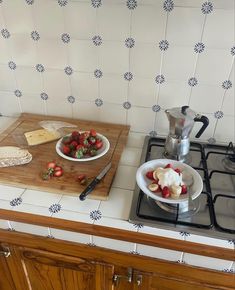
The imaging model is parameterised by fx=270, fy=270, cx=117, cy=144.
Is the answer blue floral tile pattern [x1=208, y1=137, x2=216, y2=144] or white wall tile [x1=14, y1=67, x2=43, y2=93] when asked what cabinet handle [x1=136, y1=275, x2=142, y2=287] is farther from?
white wall tile [x1=14, y1=67, x2=43, y2=93]

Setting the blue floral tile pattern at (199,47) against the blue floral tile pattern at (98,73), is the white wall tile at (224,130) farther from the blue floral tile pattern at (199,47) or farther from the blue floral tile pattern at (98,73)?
the blue floral tile pattern at (98,73)

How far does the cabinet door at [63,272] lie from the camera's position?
81 centimetres

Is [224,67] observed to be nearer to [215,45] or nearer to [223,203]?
[215,45]

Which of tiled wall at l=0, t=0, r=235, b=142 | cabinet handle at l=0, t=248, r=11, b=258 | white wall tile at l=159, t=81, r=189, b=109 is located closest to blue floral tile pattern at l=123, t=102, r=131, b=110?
tiled wall at l=0, t=0, r=235, b=142

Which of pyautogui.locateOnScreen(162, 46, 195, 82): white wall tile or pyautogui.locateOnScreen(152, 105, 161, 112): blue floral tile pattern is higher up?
pyautogui.locateOnScreen(162, 46, 195, 82): white wall tile

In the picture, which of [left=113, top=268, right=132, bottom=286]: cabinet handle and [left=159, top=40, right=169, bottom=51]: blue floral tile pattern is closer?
[left=113, top=268, right=132, bottom=286]: cabinet handle

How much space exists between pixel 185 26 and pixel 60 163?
0.61 metres

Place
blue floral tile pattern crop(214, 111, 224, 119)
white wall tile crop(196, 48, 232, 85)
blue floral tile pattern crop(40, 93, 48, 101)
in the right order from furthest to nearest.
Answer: blue floral tile pattern crop(40, 93, 48, 101), blue floral tile pattern crop(214, 111, 224, 119), white wall tile crop(196, 48, 232, 85)

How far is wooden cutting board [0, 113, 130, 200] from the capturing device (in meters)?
0.82

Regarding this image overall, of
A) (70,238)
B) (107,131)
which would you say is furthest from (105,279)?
(107,131)

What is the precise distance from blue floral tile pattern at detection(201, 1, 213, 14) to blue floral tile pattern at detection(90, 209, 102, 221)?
70 centimetres

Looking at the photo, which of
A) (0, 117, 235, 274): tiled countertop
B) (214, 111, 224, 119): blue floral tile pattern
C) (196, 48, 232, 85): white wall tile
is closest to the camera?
(0, 117, 235, 274): tiled countertop

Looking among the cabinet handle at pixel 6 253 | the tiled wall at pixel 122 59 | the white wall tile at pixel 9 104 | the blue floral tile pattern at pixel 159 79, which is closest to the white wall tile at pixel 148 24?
the tiled wall at pixel 122 59

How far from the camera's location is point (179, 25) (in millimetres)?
891
